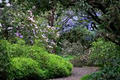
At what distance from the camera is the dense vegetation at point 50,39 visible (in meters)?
3.92

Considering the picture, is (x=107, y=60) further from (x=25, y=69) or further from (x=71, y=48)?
(x=71, y=48)

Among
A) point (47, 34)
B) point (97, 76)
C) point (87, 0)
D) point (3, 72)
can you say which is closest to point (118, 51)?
point (97, 76)

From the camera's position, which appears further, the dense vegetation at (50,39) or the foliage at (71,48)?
the foliage at (71,48)

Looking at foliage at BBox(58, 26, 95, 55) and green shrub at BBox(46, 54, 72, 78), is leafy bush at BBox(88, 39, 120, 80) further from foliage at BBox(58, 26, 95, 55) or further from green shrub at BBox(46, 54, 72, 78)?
foliage at BBox(58, 26, 95, 55)

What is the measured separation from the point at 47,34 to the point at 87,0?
27.5 ft

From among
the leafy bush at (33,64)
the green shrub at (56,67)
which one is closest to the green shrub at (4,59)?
the leafy bush at (33,64)

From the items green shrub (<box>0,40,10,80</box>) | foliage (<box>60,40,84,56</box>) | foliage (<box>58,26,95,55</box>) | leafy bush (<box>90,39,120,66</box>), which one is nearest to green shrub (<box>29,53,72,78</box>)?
leafy bush (<box>90,39,120,66</box>)

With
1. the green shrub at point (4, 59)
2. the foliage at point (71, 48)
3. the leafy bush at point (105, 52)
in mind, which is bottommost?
the foliage at point (71, 48)

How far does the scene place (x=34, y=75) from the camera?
7844 millimetres

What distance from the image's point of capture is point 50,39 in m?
12.4

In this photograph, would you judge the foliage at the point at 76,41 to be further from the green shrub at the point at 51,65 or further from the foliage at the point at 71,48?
the green shrub at the point at 51,65

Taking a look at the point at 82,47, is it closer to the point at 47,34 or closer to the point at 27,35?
the point at 47,34

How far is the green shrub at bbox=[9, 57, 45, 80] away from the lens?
23.6ft

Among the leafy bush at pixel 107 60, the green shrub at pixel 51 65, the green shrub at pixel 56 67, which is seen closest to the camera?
the leafy bush at pixel 107 60
